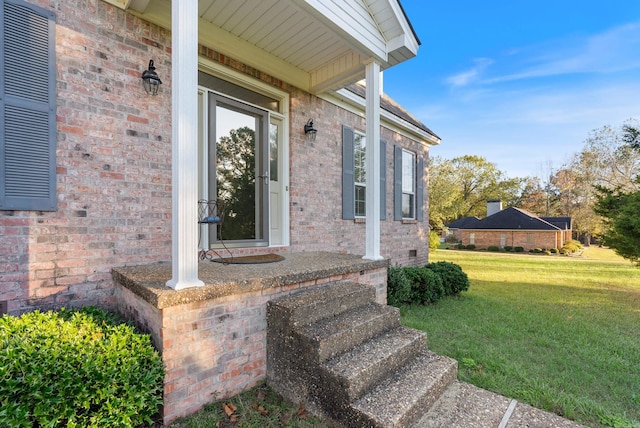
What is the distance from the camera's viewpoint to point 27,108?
2.44m

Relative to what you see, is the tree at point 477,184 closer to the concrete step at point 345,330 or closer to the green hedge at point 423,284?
the green hedge at point 423,284

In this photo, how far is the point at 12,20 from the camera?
7.88 feet

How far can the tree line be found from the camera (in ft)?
23.9

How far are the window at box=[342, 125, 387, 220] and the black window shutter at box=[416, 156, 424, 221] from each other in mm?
1770

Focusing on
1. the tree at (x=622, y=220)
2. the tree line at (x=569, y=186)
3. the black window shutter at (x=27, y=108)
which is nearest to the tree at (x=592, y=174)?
the tree line at (x=569, y=186)

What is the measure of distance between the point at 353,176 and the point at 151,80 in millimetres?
3760

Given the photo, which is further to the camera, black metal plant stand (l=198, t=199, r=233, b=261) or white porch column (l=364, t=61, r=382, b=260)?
white porch column (l=364, t=61, r=382, b=260)

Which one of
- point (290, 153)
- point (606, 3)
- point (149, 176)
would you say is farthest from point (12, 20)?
point (606, 3)

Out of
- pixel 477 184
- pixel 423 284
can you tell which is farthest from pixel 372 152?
pixel 477 184

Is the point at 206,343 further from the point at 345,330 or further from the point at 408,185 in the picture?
the point at 408,185

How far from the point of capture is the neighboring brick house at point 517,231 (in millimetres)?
21375

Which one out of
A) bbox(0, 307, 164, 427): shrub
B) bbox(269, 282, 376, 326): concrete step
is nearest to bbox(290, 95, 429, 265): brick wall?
bbox(269, 282, 376, 326): concrete step

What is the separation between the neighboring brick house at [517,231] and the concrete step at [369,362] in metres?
24.3

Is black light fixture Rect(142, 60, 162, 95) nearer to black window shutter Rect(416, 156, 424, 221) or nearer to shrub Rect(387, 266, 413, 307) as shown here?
shrub Rect(387, 266, 413, 307)
